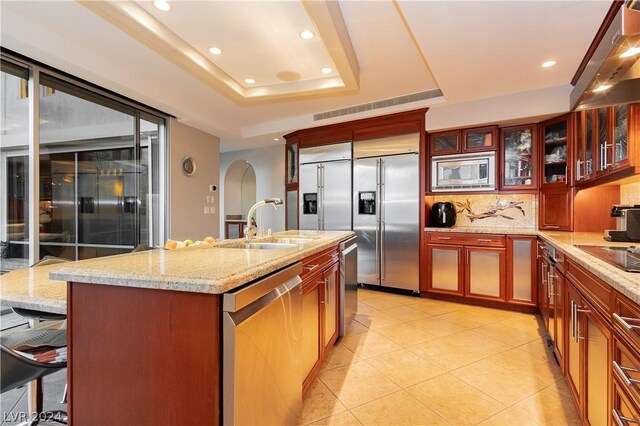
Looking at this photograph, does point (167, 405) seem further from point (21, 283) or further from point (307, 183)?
point (307, 183)

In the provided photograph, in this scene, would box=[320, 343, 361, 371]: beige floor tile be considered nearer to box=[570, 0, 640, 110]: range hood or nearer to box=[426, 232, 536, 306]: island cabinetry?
box=[426, 232, 536, 306]: island cabinetry

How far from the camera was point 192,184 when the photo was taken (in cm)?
460

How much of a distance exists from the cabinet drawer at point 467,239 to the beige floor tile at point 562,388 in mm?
1695

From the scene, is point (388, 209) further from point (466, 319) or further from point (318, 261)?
point (318, 261)

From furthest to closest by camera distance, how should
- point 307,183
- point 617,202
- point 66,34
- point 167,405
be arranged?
point 307,183
point 617,202
point 66,34
point 167,405

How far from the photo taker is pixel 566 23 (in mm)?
2088

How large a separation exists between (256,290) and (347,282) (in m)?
1.71

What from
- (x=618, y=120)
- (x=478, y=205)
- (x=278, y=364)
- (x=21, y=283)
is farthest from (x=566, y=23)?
(x=21, y=283)

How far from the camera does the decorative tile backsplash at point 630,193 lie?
8.01 ft

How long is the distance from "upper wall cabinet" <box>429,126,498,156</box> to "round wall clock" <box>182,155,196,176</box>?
3499mm

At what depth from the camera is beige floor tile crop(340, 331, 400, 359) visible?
241 centimetres

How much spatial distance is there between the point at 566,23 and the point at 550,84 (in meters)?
1.22

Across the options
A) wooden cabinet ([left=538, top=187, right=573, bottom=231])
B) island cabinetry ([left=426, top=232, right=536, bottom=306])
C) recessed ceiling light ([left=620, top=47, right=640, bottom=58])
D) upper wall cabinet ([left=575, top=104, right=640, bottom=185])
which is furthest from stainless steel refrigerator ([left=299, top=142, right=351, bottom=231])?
recessed ceiling light ([left=620, top=47, right=640, bottom=58])

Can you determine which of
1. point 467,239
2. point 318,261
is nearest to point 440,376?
point 318,261
